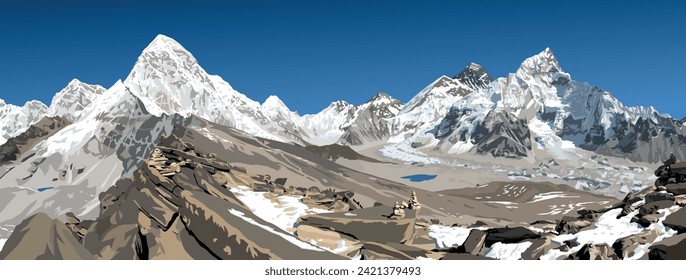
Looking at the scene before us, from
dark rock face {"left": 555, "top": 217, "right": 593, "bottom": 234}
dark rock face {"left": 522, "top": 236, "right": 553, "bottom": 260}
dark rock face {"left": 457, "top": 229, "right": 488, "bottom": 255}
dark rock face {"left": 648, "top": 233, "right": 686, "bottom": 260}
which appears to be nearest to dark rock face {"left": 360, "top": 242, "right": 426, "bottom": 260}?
dark rock face {"left": 457, "top": 229, "right": 488, "bottom": 255}

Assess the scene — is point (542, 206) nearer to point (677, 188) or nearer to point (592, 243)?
point (677, 188)

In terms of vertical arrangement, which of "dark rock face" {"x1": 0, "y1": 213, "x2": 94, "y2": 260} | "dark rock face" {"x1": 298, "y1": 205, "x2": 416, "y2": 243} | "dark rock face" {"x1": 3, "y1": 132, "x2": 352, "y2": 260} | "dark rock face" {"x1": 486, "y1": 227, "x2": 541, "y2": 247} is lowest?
"dark rock face" {"x1": 0, "y1": 213, "x2": 94, "y2": 260}

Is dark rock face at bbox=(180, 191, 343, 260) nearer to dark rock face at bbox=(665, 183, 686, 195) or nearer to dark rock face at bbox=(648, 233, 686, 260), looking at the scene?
dark rock face at bbox=(648, 233, 686, 260)

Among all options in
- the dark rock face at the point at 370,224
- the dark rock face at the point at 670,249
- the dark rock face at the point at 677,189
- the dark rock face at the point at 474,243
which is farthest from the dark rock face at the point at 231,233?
the dark rock face at the point at 677,189

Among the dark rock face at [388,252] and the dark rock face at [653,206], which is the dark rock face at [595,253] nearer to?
the dark rock face at [653,206]

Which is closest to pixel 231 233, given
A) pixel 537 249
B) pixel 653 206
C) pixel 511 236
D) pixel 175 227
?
pixel 175 227
